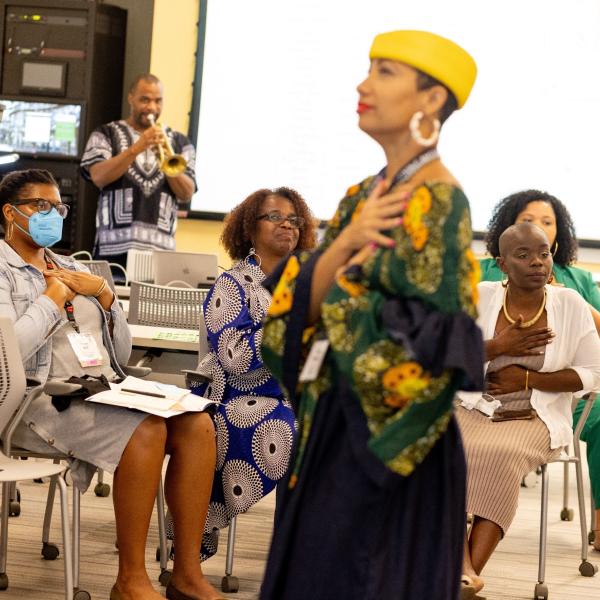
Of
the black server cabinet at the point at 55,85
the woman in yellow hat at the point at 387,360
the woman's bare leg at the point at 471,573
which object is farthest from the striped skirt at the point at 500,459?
the black server cabinet at the point at 55,85

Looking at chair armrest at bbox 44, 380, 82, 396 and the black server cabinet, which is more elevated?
the black server cabinet

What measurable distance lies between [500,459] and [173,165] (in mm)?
3479

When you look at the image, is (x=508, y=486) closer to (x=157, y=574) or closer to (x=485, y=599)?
(x=485, y=599)

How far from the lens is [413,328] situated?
1.81 metres

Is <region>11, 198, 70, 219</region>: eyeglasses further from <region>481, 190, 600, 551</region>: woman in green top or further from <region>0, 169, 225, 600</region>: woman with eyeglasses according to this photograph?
<region>481, 190, 600, 551</region>: woman in green top

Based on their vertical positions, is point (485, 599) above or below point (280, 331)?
below

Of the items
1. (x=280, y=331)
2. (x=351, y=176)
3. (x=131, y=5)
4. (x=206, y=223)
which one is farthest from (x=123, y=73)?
(x=280, y=331)

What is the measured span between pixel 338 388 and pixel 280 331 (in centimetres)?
15

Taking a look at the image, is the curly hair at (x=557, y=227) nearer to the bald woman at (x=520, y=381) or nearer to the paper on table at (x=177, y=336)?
the bald woman at (x=520, y=381)

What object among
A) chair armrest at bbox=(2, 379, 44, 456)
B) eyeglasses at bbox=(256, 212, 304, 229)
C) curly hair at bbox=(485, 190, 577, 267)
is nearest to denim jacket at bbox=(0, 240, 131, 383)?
chair armrest at bbox=(2, 379, 44, 456)

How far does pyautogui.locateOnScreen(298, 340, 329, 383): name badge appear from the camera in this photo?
6.21ft

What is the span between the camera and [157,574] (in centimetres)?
381

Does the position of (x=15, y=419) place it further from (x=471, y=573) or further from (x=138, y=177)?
(x=138, y=177)

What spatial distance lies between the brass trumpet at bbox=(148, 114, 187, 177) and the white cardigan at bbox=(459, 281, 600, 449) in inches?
121
